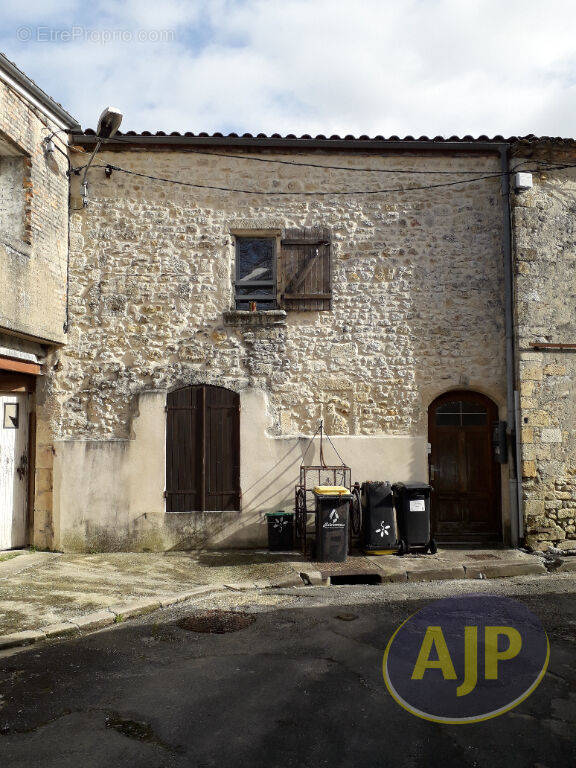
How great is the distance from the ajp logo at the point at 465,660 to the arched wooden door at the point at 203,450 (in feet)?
13.3

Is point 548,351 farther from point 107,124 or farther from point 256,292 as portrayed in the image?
point 107,124

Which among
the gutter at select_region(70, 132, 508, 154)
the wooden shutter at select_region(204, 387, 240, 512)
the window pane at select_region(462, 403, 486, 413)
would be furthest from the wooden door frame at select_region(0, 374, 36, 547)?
the window pane at select_region(462, 403, 486, 413)

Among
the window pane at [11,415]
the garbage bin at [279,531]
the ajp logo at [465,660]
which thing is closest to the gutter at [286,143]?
the window pane at [11,415]

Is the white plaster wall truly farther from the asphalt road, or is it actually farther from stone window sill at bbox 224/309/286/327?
the asphalt road

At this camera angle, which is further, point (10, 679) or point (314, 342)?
point (314, 342)

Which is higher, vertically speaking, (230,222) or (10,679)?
(230,222)

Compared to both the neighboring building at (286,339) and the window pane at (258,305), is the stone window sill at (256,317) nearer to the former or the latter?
the neighboring building at (286,339)

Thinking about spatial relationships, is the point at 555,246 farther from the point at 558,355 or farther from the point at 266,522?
the point at 266,522

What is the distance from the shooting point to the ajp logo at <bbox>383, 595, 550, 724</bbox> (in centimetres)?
394

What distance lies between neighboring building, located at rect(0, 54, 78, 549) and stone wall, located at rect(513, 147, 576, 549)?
722cm

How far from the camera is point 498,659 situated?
15.5ft

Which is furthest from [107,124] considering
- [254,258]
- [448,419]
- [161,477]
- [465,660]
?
[465,660]

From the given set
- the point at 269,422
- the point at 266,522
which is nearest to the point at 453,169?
the point at 269,422

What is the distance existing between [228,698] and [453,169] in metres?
8.69
